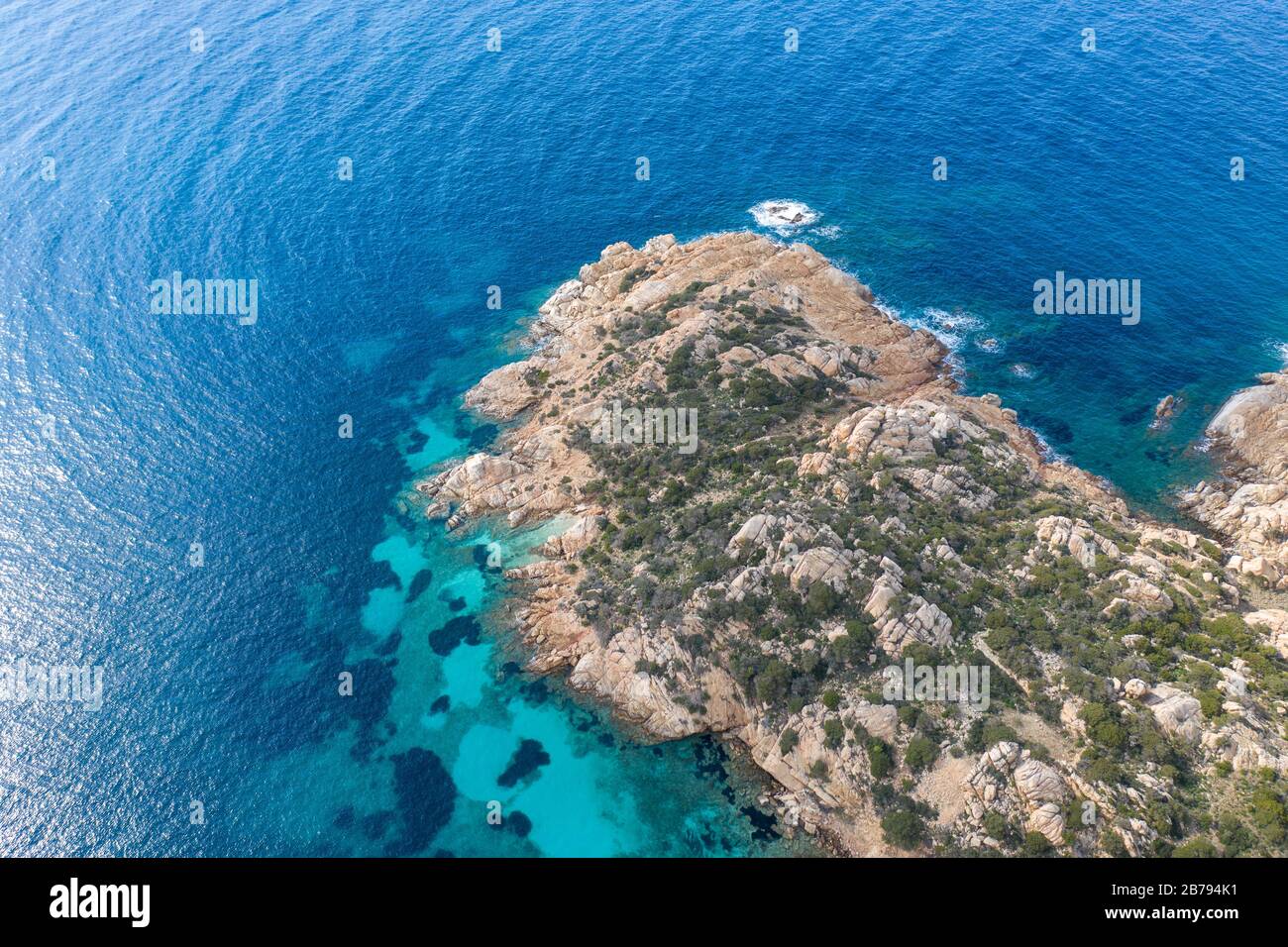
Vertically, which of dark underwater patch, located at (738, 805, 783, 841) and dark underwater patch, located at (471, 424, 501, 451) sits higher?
dark underwater patch, located at (471, 424, 501, 451)

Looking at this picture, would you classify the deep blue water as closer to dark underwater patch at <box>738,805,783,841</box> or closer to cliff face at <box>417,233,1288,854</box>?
dark underwater patch at <box>738,805,783,841</box>

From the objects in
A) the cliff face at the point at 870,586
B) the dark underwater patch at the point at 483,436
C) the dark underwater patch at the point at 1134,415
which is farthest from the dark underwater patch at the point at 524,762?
the dark underwater patch at the point at 1134,415

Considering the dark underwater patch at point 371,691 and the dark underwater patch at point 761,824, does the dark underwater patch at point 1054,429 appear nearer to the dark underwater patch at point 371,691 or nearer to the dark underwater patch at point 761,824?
the dark underwater patch at point 761,824

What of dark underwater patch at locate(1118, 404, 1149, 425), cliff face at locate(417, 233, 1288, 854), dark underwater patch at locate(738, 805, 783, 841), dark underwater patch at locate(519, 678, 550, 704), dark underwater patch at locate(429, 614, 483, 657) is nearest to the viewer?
cliff face at locate(417, 233, 1288, 854)

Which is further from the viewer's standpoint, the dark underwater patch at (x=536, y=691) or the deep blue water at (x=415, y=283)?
the dark underwater patch at (x=536, y=691)

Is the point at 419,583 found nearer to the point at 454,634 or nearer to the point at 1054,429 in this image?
the point at 454,634

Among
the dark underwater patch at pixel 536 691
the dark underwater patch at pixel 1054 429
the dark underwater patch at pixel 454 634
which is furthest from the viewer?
the dark underwater patch at pixel 1054 429

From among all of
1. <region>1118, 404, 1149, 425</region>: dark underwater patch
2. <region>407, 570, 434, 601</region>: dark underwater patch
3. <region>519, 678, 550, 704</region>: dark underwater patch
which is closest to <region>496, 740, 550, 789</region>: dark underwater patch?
<region>519, 678, 550, 704</region>: dark underwater patch
